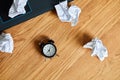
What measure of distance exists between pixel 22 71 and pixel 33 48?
0.11m

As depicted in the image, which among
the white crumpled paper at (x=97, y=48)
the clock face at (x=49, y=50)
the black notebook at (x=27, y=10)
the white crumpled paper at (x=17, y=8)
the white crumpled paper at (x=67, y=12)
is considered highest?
the white crumpled paper at (x=17, y=8)

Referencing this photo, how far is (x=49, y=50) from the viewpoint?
48.4 inches

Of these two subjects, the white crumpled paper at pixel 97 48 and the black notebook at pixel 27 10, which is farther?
the white crumpled paper at pixel 97 48

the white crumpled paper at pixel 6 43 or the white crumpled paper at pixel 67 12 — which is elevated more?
the white crumpled paper at pixel 67 12

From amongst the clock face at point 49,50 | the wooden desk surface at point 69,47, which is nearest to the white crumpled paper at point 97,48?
the wooden desk surface at point 69,47

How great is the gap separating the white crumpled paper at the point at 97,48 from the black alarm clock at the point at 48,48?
146 millimetres

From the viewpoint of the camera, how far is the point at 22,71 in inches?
47.9

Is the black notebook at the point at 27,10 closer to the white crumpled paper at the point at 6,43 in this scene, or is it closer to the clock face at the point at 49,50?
the white crumpled paper at the point at 6,43

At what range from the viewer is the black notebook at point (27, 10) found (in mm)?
1156

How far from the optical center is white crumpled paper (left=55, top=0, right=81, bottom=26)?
1248 millimetres

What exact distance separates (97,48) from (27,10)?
0.35m

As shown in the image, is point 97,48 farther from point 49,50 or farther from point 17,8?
point 17,8

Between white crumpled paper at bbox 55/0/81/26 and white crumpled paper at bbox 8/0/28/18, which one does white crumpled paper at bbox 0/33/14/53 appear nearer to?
white crumpled paper at bbox 8/0/28/18

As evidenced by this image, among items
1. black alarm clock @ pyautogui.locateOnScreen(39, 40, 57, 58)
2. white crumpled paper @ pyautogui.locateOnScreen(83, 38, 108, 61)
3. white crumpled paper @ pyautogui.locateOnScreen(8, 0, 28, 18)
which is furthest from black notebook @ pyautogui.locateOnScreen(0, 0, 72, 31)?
white crumpled paper @ pyautogui.locateOnScreen(83, 38, 108, 61)
